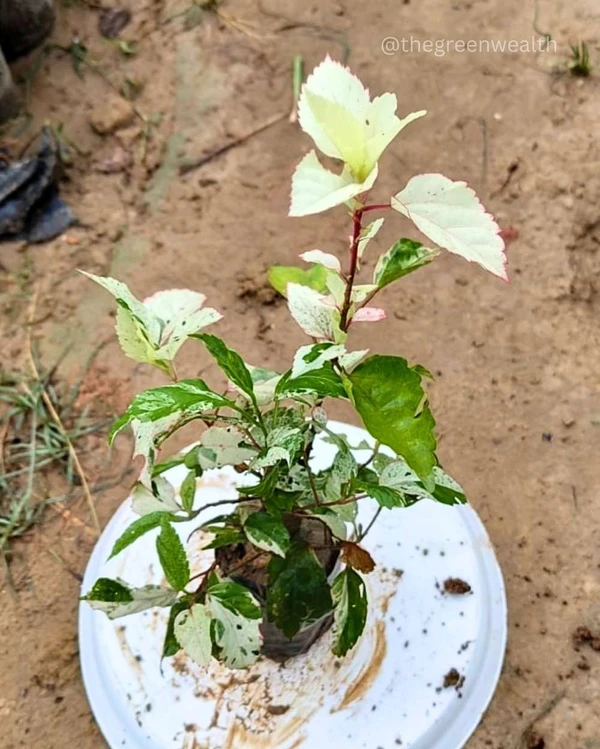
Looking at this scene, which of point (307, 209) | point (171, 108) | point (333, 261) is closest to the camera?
point (307, 209)

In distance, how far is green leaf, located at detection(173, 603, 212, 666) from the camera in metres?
0.82

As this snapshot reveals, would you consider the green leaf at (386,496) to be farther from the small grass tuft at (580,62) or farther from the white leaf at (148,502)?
the small grass tuft at (580,62)

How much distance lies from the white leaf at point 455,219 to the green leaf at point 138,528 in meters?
0.40

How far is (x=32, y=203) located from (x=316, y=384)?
1.23 m

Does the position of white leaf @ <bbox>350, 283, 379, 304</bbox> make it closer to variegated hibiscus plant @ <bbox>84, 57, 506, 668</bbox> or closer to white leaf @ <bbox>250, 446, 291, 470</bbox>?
variegated hibiscus plant @ <bbox>84, 57, 506, 668</bbox>

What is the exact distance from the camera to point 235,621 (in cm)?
85

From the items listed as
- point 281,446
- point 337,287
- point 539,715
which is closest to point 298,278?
point 337,287

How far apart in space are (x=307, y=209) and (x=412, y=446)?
21cm

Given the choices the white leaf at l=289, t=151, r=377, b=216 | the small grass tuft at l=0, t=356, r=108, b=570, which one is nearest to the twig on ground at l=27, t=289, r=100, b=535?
the small grass tuft at l=0, t=356, r=108, b=570

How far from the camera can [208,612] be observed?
2.80ft

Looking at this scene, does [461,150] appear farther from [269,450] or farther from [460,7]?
[269,450]

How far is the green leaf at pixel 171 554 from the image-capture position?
0.86 m

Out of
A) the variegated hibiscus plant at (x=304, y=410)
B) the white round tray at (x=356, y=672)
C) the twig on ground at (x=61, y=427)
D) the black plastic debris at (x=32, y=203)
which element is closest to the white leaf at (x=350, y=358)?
the variegated hibiscus plant at (x=304, y=410)

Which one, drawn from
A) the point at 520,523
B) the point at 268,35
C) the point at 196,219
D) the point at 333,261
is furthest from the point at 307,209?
the point at 268,35
